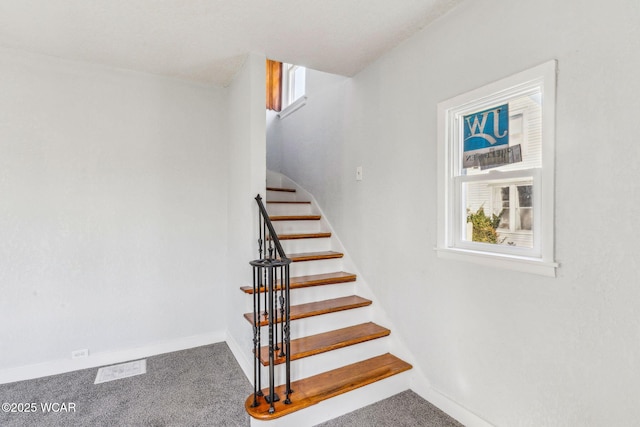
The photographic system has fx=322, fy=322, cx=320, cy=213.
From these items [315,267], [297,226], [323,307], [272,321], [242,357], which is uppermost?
[297,226]

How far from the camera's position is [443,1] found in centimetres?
189

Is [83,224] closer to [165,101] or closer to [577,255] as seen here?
[165,101]

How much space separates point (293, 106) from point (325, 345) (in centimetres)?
305

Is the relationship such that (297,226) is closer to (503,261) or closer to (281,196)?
(281,196)

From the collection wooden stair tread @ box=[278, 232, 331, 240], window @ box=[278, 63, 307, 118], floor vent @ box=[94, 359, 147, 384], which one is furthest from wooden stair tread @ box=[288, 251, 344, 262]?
window @ box=[278, 63, 307, 118]

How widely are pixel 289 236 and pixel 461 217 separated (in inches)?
60.1

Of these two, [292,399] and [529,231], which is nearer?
[529,231]

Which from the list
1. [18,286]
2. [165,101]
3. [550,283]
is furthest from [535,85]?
[18,286]

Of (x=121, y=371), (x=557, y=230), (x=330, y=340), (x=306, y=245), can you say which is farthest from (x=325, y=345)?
(x=121, y=371)

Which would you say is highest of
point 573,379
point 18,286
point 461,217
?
point 461,217

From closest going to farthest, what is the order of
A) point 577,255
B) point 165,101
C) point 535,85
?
point 577,255 < point 535,85 < point 165,101

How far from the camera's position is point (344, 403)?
204cm

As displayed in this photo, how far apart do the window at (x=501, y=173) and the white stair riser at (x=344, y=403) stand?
3.18ft

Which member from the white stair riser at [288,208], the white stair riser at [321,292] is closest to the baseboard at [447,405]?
the white stair riser at [321,292]
